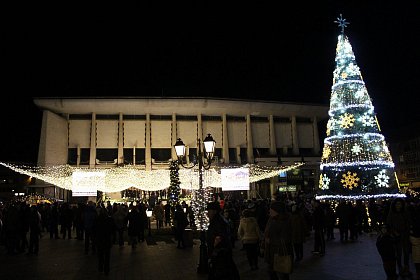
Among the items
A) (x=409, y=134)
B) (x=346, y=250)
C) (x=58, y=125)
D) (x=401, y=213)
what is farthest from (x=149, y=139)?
(x=401, y=213)

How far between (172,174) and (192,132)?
29.3 m

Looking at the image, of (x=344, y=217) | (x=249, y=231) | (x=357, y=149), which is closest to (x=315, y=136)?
(x=357, y=149)

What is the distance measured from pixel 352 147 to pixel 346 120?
4.38 ft

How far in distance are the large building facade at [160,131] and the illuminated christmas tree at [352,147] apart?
3125cm

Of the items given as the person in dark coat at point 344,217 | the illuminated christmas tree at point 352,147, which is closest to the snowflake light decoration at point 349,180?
the illuminated christmas tree at point 352,147

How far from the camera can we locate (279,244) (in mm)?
5844

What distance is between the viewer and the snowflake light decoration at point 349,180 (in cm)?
1948

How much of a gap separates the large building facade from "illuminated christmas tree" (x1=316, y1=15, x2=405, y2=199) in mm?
31255

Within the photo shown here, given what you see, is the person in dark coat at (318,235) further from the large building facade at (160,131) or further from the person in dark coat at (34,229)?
the large building facade at (160,131)

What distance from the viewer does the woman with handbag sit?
18.9 feet

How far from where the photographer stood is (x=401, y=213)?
8312mm

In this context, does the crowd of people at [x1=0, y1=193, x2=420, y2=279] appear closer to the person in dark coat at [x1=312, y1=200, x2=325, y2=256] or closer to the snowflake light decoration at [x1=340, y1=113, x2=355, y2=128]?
the person in dark coat at [x1=312, y1=200, x2=325, y2=256]

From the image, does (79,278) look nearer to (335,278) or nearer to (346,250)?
(335,278)

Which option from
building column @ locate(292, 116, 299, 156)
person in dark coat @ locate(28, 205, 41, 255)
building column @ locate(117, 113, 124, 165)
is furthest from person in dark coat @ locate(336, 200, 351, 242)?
building column @ locate(292, 116, 299, 156)
